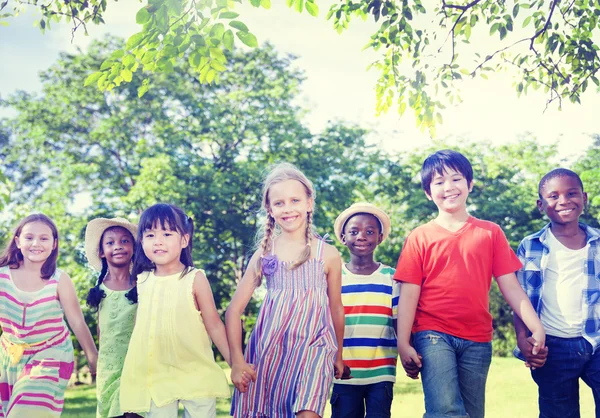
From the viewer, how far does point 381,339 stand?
4.92 m

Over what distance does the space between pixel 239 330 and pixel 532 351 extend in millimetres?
1971

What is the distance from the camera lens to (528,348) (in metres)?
4.52

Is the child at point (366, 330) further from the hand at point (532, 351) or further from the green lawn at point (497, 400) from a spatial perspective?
the green lawn at point (497, 400)

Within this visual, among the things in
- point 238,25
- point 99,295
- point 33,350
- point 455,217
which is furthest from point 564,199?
point 33,350

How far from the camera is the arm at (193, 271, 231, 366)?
4.33 m

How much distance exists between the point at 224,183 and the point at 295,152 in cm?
261

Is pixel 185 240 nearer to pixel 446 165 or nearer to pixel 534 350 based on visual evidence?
pixel 446 165

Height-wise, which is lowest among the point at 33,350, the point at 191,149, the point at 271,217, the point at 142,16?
the point at 33,350

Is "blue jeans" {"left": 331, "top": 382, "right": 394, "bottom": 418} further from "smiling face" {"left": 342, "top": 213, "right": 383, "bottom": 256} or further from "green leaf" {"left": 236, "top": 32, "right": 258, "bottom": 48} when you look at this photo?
"green leaf" {"left": 236, "top": 32, "right": 258, "bottom": 48}

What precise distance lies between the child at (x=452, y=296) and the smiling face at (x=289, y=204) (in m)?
0.76

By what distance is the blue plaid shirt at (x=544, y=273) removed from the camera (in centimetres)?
459

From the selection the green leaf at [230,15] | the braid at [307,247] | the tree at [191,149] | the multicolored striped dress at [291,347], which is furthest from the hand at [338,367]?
the tree at [191,149]

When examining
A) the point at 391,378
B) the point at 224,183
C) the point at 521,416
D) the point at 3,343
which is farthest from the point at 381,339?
the point at 224,183

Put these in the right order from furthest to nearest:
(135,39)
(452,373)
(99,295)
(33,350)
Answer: (135,39) → (99,295) → (33,350) → (452,373)
